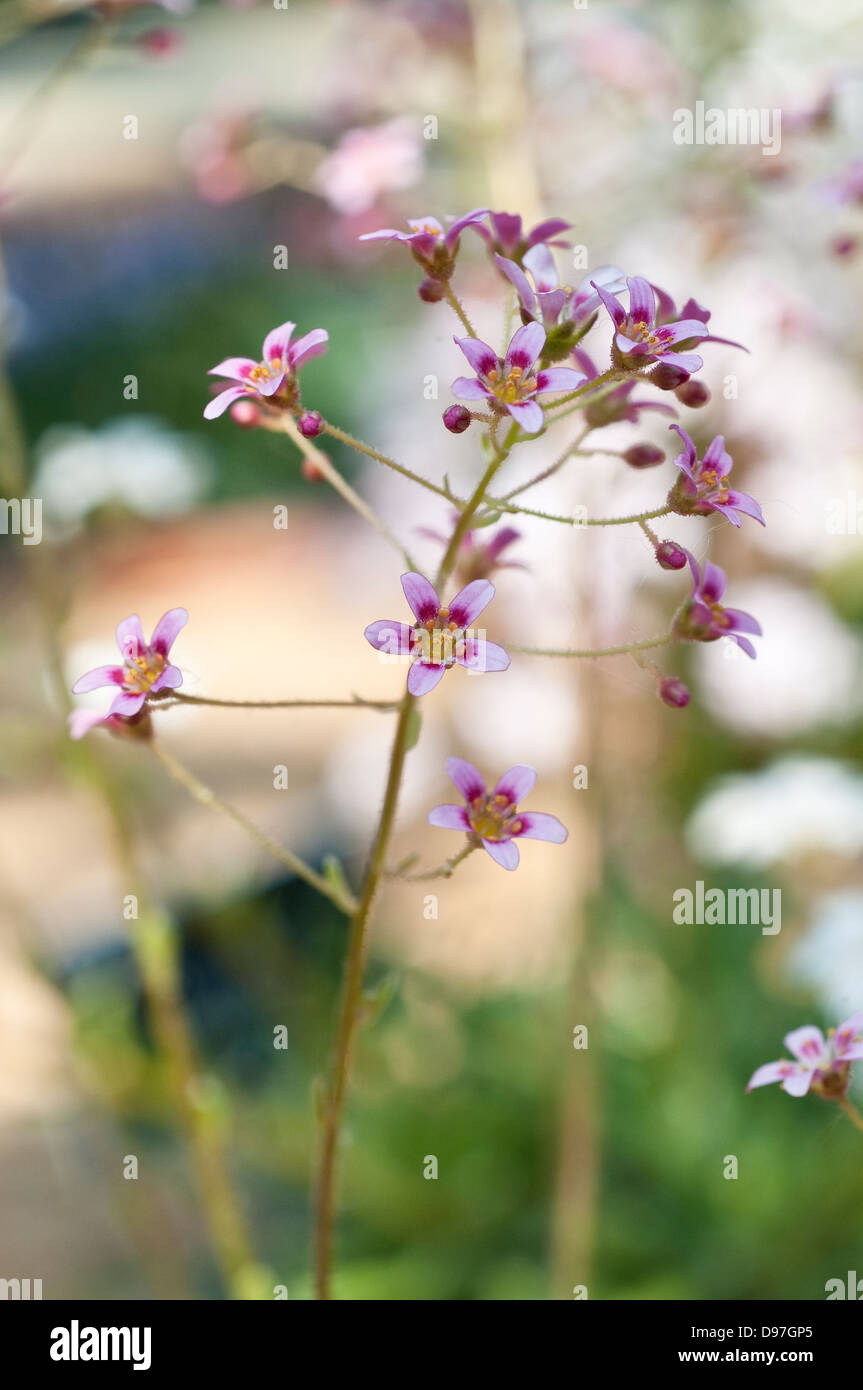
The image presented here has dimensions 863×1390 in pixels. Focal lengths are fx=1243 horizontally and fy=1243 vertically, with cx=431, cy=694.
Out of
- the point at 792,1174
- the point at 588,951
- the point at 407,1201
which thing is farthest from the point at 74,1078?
the point at 792,1174

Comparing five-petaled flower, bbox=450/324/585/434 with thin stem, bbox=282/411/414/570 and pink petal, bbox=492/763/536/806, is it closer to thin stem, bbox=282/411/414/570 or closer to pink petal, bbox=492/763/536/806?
thin stem, bbox=282/411/414/570

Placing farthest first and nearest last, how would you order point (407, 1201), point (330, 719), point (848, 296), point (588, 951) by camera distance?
point (330, 719), point (848, 296), point (407, 1201), point (588, 951)

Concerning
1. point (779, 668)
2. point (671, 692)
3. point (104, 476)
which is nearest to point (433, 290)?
point (671, 692)

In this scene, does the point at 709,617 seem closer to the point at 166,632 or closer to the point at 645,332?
the point at 645,332
